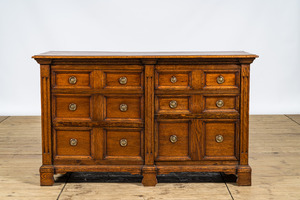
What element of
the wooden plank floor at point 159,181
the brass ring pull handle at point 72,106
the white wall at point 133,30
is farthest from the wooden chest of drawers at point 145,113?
the white wall at point 133,30

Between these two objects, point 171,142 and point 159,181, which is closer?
point 171,142

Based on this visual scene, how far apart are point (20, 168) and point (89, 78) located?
1.14 m

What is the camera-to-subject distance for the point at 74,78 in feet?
13.9

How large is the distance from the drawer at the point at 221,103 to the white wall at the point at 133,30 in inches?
118

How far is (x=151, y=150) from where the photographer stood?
169 inches

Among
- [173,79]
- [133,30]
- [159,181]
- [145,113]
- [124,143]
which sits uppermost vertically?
[133,30]

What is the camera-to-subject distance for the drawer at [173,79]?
4230 mm

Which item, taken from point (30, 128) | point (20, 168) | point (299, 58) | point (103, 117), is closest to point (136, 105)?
point (103, 117)

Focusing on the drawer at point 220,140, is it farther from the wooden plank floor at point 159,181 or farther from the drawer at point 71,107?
the drawer at point 71,107

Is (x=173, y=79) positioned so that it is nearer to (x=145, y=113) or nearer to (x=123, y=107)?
(x=145, y=113)

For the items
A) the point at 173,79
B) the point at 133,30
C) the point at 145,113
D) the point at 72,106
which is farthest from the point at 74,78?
the point at 133,30

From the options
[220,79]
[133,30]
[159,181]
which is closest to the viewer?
[220,79]

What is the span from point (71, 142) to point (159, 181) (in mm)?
746

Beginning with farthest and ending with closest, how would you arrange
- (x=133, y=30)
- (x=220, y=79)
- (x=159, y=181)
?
(x=133, y=30) → (x=159, y=181) → (x=220, y=79)
